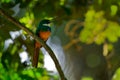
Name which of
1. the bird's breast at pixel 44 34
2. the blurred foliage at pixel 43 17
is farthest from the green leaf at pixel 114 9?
the bird's breast at pixel 44 34

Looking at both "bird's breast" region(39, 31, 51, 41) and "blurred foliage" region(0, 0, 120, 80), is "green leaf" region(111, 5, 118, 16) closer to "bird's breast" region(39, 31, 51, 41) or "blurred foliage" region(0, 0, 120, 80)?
"blurred foliage" region(0, 0, 120, 80)

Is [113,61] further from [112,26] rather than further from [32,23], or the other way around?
[32,23]

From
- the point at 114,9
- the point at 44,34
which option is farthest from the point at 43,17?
the point at 114,9

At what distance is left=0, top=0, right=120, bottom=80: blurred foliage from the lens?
1.00m

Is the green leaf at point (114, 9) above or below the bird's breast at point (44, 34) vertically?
below

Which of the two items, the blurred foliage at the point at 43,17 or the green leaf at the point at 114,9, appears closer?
the blurred foliage at the point at 43,17

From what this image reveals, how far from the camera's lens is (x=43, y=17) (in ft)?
4.13

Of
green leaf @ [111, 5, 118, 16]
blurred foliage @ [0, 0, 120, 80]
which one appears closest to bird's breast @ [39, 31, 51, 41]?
blurred foliage @ [0, 0, 120, 80]

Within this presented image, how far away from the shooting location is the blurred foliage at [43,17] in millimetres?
1005

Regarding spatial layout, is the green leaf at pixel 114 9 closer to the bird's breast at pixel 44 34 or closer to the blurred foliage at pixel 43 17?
the blurred foliage at pixel 43 17

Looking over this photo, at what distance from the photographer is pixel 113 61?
5.37 feet

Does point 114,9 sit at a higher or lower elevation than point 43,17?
lower

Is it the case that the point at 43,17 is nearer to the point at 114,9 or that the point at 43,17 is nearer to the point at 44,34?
the point at 44,34

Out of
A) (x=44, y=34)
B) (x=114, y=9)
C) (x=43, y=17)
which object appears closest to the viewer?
(x=44, y=34)
